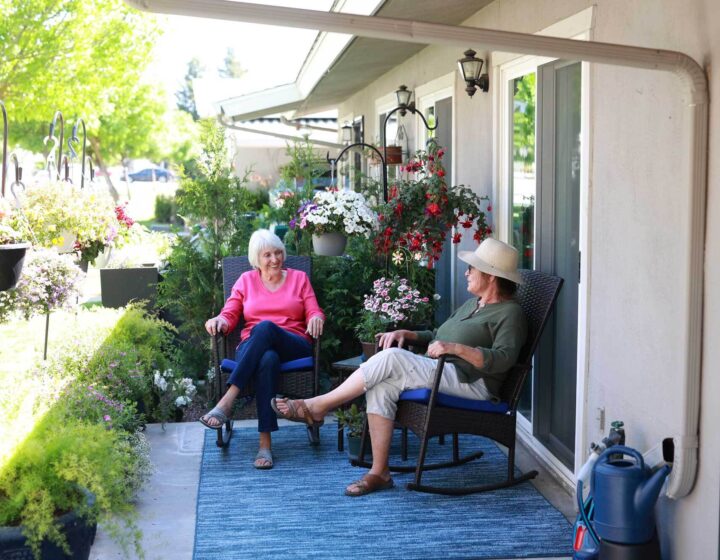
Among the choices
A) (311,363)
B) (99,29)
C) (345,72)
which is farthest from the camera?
(99,29)

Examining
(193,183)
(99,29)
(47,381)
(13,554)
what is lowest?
(13,554)

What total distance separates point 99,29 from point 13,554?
1228cm

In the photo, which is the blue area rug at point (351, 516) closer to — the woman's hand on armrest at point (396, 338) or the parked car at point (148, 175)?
the woman's hand on armrest at point (396, 338)

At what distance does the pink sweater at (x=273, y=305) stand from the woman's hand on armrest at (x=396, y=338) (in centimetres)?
64

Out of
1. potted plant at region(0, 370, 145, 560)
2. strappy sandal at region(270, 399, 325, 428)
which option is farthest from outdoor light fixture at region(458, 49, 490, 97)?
potted plant at region(0, 370, 145, 560)

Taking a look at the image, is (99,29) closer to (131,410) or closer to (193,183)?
(193,183)

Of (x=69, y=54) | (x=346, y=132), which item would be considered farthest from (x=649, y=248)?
(x=69, y=54)

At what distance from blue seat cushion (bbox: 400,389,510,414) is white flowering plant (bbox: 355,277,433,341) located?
1.01 m

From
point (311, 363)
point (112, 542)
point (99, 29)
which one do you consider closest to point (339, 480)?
point (311, 363)

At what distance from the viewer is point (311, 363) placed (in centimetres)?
494

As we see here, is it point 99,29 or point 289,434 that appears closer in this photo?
point 289,434

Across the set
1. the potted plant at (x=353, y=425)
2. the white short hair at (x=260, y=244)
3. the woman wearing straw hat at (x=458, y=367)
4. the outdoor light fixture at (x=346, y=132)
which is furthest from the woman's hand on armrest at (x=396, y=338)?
the outdoor light fixture at (x=346, y=132)

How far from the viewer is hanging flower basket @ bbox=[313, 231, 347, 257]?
5.73m

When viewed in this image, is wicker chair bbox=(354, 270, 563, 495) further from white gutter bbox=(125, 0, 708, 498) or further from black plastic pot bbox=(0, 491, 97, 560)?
black plastic pot bbox=(0, 491, 97, 560)
